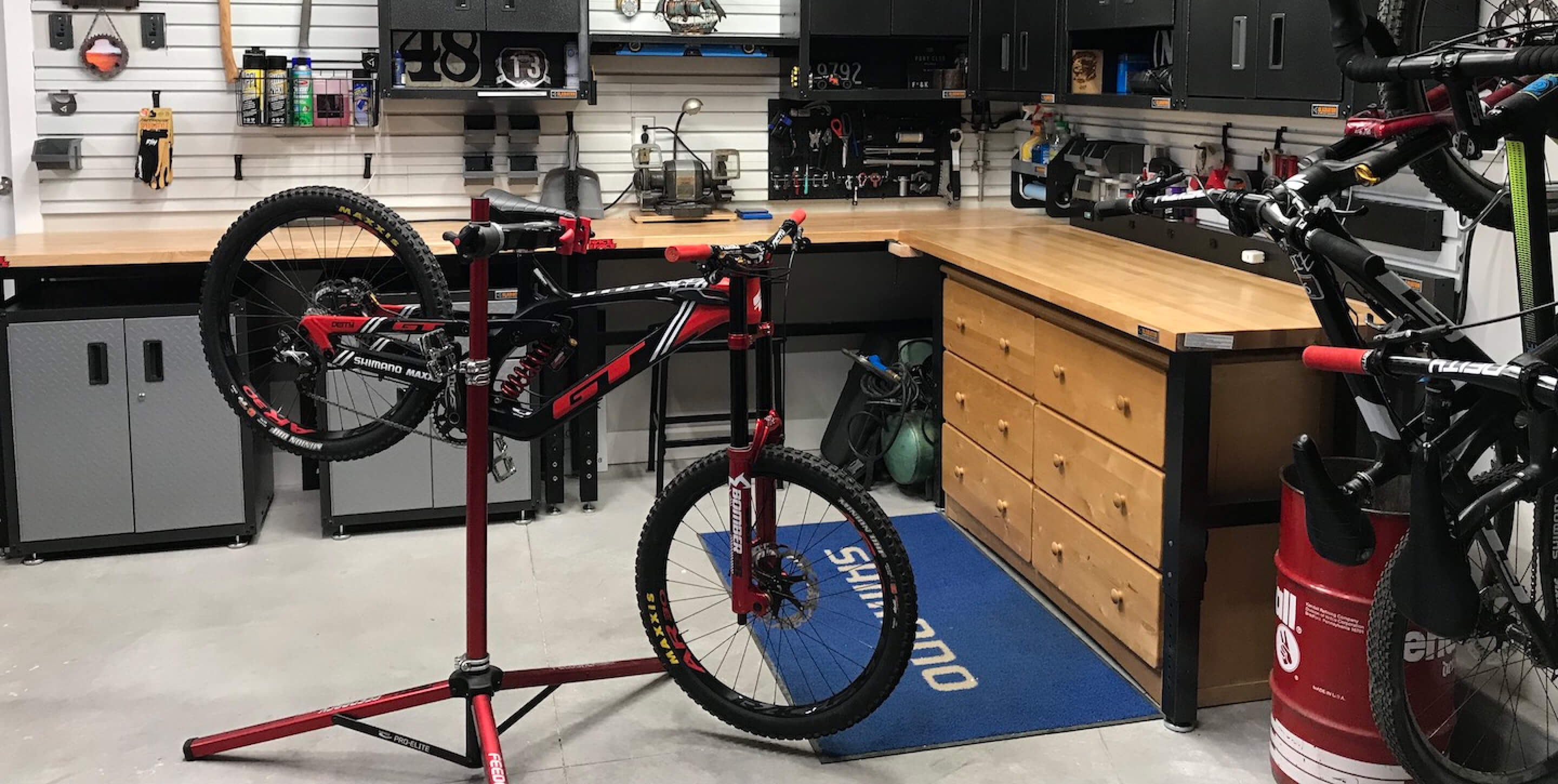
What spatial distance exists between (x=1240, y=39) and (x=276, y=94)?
317cm

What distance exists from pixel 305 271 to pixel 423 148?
31.1 inches

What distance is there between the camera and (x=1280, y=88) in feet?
12.1

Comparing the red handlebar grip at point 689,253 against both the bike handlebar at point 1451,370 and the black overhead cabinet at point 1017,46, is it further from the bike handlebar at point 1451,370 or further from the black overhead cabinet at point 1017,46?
the black overhead cabinet at point 1017,46

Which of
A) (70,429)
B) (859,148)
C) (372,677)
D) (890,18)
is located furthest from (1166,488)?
(70,429)

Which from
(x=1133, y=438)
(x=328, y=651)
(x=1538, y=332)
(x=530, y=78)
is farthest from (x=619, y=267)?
(x=1538, y=332)

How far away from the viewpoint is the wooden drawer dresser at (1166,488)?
129 inches

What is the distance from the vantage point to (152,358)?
452 centimetres

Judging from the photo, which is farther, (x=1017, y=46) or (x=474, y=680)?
(x=1017, y=46)

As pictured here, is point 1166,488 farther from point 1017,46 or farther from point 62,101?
point 62,101

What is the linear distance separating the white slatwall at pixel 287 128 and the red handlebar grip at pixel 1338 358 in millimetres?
3561

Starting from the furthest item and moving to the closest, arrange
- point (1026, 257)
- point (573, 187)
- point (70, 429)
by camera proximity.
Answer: point (573, 187)
point (70, 429)
point (1026, 257)

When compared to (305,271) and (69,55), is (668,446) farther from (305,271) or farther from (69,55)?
(69,55)

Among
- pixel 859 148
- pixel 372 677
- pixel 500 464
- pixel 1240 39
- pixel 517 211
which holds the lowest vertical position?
pixel 372 677

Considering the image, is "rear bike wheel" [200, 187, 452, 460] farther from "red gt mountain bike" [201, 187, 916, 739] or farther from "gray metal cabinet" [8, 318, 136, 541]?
"gray metal cabinet" [8, 318, 136, 541]
